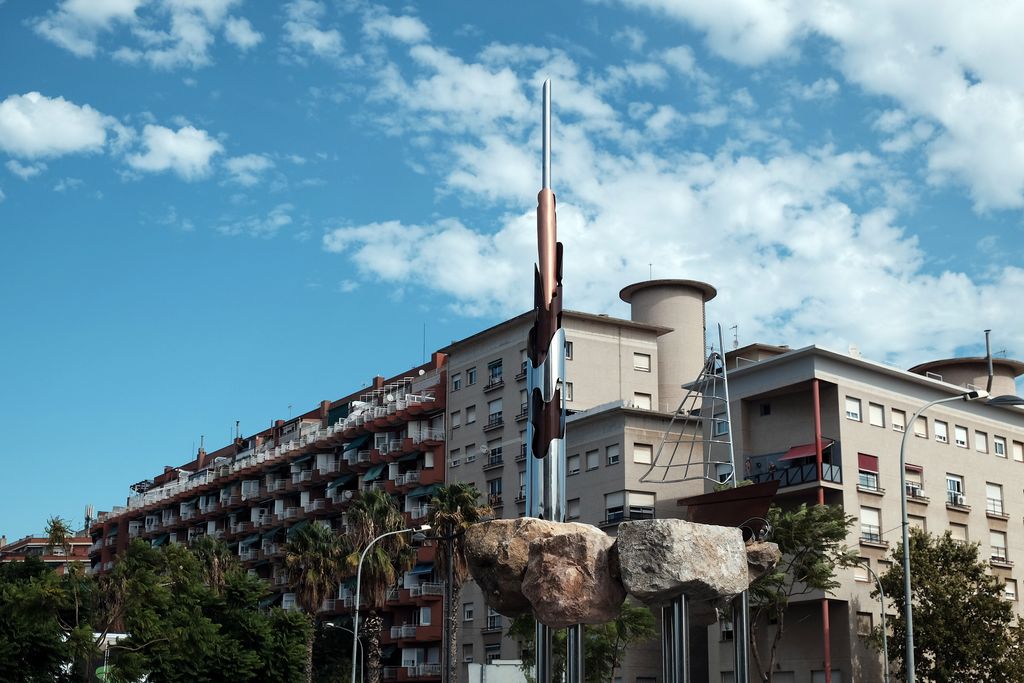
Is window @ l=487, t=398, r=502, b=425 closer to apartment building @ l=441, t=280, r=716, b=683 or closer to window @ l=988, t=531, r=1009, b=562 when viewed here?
apartment building @ l=441, t=280, r=716, b=683

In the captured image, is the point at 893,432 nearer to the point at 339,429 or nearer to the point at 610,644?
the point at 610,644

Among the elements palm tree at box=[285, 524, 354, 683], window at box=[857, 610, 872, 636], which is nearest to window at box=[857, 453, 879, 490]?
window at box=[857, 610, 872, 636]

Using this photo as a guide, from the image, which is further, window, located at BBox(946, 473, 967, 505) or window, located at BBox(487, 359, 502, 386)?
window, located at BBox(487, 359, 502, 386)

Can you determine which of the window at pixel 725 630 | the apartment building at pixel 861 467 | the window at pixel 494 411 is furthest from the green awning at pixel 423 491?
the window at pixel 725 630

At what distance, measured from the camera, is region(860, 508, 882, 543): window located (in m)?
56.1

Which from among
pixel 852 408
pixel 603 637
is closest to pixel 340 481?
pixel 852 408

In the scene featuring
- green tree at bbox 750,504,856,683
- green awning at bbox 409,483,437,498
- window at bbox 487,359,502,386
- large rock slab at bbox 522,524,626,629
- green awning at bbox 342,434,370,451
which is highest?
window at bbox 487,359,502,386

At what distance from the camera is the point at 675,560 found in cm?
2145

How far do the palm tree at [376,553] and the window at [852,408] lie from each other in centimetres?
2159

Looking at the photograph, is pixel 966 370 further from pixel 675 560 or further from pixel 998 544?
pixel 675 560

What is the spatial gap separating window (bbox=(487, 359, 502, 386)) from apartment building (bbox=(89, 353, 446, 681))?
500 centimetres

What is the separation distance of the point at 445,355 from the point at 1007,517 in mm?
34271

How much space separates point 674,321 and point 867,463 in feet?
66.5

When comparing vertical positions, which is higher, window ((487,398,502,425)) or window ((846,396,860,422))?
window ((487,398,502,425))
